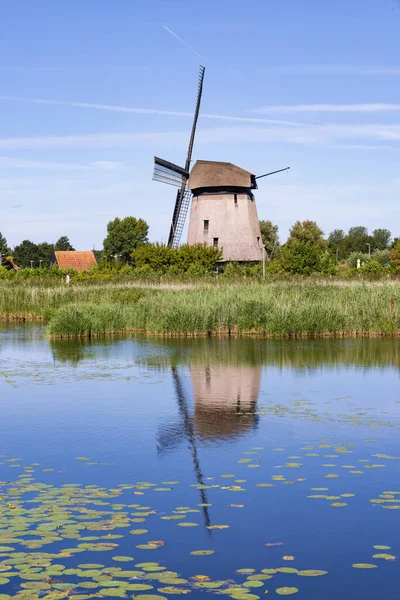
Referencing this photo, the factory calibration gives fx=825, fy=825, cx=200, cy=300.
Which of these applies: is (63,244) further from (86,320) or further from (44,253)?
(86,320)

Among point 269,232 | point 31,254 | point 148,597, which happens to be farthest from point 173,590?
point 31,254

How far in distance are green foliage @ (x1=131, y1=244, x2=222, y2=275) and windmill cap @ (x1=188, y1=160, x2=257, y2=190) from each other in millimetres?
3815

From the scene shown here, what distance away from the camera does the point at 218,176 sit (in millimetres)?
47281

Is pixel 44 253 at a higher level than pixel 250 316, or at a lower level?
higher

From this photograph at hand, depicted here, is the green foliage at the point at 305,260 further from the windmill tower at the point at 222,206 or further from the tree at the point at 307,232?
the tree at the point at 307,232

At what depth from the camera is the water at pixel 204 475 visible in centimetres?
516

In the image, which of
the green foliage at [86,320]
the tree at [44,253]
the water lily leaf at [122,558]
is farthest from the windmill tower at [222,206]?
the tree at [44,253]

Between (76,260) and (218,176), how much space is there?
30.9 metres

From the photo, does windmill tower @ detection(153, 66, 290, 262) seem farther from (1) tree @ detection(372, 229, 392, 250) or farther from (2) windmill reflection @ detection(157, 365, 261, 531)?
(1) tree @ detection(372, 229, 392, 250)

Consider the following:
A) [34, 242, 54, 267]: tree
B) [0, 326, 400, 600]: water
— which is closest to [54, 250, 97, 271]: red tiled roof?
[34, 242, 54, 267]: tree

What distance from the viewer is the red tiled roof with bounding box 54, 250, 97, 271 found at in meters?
74.4

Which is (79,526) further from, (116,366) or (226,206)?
(226,206)

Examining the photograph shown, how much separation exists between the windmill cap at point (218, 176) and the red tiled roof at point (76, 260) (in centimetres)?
2802

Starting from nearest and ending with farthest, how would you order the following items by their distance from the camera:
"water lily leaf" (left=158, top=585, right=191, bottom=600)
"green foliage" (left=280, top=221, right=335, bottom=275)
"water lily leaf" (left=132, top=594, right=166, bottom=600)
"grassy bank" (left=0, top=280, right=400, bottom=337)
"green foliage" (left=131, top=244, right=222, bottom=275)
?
"water lily leaf" (left=132, top=594, right=166, bottom=600)
"water lily leaf" (left=158, top=585, right=191, bottom=600)
"grassy bank" (left=0, top=280, right=400, bottom=337)
"green foliage" (left=280, top=221, right=335, bottom=275)
"green foliage" (left=131, top=244, right=222, bottom=275)
